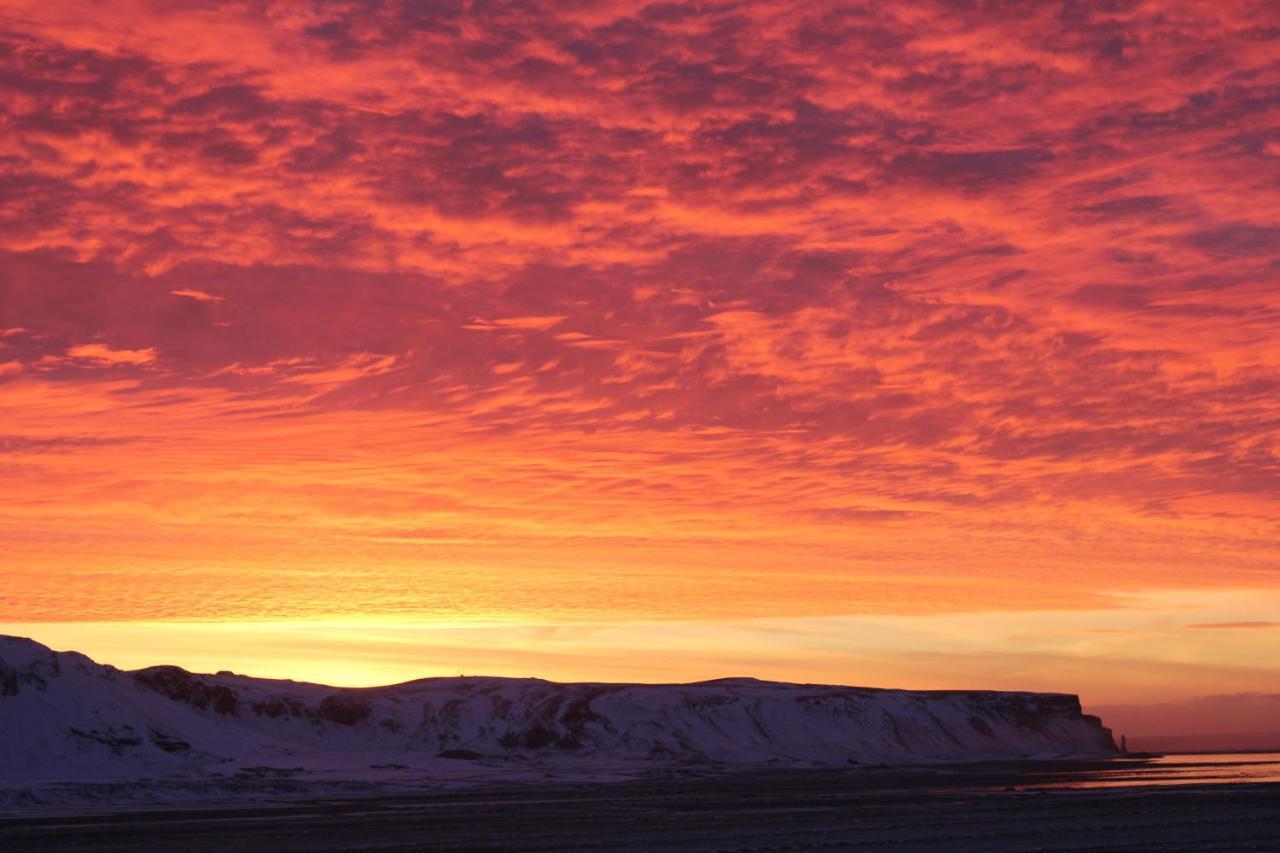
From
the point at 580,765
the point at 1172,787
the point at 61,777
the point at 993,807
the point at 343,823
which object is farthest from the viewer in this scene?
the point at 580,765

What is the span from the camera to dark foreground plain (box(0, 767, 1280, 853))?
161ft

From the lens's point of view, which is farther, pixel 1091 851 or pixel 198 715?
pixel 198 715

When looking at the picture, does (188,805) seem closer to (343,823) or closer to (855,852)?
(343,823)

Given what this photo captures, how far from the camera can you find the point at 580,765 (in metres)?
187

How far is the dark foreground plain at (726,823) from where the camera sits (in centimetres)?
4909

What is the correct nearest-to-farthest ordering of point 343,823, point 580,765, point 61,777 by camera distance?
point 343,823, point 61,777, point 580,765

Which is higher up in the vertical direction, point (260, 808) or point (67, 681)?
point (67, 681)

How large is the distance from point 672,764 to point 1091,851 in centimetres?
15604

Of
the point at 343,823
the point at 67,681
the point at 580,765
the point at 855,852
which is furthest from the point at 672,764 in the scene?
the point at 855,852

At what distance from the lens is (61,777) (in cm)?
13350

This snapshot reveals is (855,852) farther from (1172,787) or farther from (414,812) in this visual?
(1172,787)

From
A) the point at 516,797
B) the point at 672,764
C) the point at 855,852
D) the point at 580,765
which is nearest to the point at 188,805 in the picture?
the point at 516,797

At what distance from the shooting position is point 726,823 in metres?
60.6

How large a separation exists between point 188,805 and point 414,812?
923 inches
